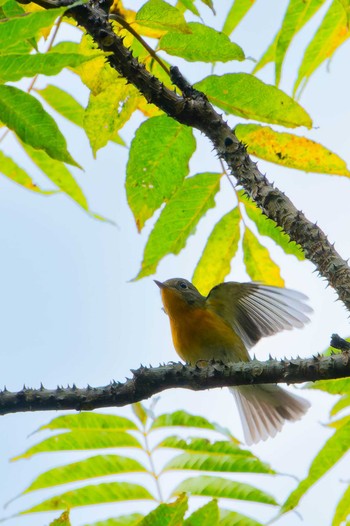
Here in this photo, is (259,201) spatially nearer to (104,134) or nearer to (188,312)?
(104,134)

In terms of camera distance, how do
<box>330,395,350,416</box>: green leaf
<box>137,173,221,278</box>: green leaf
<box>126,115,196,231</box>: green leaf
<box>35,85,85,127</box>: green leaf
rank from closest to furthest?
1. <box>126,115,196,231</box>: green leaf
2. <box>330,395,350,416</box>: green leaf
3. <box>137,173,221,278</box>: green leaf
4. <box>35,85,85,127</box>: green leaf

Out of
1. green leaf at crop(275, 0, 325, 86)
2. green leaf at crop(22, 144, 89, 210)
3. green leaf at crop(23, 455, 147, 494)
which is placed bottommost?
green leaf at crop(23, 455, 147, 494)

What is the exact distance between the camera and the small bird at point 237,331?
16.0 ft

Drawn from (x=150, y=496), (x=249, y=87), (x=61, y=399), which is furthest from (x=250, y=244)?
(x=61, y=399)

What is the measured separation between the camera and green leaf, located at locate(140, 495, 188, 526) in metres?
2.38

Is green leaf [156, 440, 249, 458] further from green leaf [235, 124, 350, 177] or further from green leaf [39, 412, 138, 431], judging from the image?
green leaf [235, 124, 350, 177]

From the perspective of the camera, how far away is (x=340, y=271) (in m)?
2.31

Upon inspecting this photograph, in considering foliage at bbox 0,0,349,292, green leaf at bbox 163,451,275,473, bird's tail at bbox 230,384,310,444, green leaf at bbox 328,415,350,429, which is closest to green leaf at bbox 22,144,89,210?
foliage at bbox 0,0,349,292

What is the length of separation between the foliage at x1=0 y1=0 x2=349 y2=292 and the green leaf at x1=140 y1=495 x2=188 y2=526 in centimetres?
116

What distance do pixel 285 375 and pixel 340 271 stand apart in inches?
14.6

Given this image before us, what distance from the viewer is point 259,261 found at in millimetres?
3727

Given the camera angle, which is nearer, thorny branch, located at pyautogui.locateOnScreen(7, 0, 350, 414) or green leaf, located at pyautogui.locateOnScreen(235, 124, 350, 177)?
thorny branch, located at pyautogui.locateOnScreen(7, 0, 350, 414)

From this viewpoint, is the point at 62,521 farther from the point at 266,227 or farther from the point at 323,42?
the point at 323,42

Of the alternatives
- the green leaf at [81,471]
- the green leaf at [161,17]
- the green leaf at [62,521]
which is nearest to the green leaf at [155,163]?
the green leaf at [161,17]
